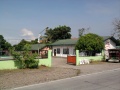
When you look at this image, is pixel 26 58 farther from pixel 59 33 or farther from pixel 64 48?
pixel 59 33

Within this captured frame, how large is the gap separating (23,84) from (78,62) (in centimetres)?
1406

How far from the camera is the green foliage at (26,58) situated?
17.4m

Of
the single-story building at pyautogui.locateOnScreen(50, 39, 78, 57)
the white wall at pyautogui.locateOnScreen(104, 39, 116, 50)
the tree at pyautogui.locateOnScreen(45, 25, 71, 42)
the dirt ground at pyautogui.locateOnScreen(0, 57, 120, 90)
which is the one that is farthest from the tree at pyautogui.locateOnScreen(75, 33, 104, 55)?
the tree at pyautogui.locateOnScreen(45, 25, 71, 42)

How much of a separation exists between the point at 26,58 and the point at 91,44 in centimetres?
1400

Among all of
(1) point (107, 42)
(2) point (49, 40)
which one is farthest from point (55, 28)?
(1) point (107, 42)

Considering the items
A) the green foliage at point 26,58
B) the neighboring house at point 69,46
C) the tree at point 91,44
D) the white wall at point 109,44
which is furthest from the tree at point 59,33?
the green foliage at point 26,58

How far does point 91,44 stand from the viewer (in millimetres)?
29375

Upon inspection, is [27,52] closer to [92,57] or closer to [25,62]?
[25,62]

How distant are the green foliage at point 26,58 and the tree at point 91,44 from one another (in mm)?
12336

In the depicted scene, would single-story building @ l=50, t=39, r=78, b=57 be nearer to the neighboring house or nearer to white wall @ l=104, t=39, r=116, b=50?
the neighboring house

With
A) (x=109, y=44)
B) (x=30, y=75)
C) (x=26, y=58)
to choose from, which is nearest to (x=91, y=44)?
(x=109, y=44)

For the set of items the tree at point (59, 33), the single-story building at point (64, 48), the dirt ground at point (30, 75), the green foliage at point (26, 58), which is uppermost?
the tree at point (59, 33)

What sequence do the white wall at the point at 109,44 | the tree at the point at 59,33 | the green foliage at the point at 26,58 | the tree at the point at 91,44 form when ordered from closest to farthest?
the green foliage at the point at 26,58, the tree at the point at 91,44, the white wall at the point at 109,44, the tree at the point at 59,33

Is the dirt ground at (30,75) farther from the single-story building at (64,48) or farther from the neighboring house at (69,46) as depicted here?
the single-story building at (64,48)
